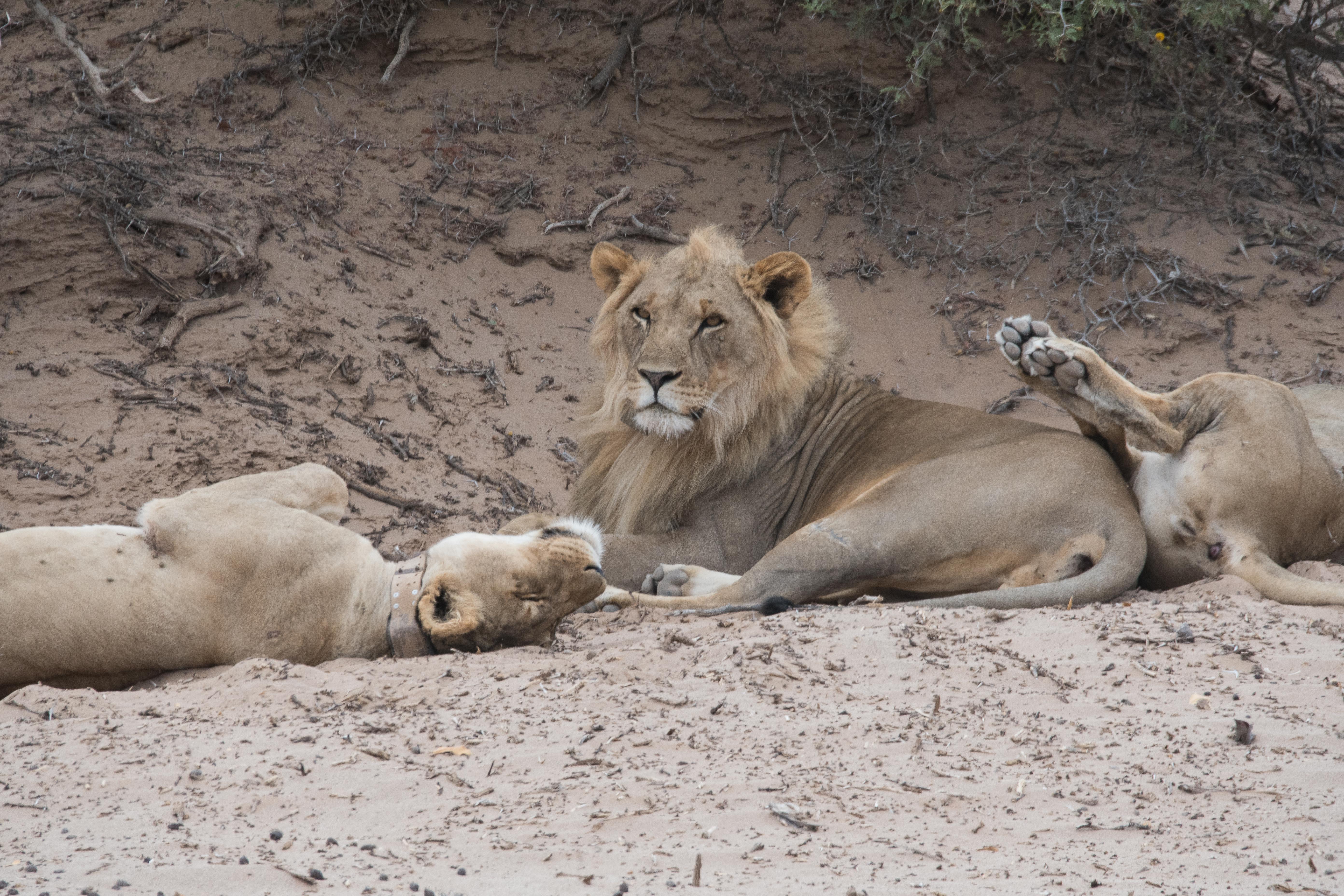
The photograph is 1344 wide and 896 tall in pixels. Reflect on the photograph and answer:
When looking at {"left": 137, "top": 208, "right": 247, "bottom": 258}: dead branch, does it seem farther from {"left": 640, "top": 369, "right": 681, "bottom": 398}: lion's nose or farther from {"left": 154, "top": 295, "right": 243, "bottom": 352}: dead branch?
{"left": 640, "top": 369, "right": 681, "bottom": 398}: lion's nose

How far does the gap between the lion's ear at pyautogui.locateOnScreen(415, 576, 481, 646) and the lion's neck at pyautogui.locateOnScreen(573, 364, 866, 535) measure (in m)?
1.62

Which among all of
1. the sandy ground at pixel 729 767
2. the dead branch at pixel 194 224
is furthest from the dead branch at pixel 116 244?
the sandy ground at pixel 729 767

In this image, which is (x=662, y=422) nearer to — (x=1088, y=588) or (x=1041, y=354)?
(x=1041, y=354)

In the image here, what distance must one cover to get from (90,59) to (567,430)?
392cm

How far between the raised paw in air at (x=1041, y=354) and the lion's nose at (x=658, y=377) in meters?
1.20

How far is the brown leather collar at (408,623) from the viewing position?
338cm

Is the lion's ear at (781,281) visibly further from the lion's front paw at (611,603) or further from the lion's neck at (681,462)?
the lion's front paw at (611,603)

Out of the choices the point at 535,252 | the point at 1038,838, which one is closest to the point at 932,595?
the point at 1038,838

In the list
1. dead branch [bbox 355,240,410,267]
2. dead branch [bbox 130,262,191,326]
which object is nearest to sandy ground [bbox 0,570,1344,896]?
dead branch [bbox 130,262,191,326]

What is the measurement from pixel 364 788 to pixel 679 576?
2160 millimetres

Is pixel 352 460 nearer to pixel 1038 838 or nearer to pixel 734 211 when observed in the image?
pixel 734 211

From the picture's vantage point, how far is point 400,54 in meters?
8.31

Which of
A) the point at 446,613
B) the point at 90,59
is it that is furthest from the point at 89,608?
the point at 90,59

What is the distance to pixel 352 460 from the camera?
18.9ft
